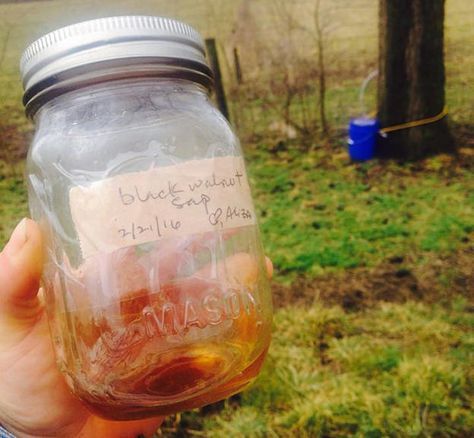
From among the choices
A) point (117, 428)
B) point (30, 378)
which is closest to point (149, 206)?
point (30, 378)

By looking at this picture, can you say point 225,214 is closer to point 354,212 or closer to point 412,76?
point 354,212

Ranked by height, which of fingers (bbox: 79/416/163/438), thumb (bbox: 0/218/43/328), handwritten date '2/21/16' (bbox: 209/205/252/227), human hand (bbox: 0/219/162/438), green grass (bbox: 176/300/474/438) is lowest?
green grass (bbox: 176/300/474/438)

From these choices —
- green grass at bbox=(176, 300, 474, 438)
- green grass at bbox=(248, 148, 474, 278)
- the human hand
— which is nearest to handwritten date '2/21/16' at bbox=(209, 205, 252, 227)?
the human hand

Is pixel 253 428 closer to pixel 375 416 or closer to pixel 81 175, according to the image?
pixel 375 416

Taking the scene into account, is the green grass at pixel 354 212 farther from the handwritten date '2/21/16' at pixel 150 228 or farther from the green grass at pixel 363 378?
the handwritten date '2/21/16' at pixel 150 228

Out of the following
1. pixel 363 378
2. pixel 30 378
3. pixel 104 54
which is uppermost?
pixel 104 54

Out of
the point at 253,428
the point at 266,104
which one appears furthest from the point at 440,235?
the point at 266,104

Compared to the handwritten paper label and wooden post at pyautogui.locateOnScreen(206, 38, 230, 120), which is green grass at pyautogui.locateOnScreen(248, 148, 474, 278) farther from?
the handwritten paper label

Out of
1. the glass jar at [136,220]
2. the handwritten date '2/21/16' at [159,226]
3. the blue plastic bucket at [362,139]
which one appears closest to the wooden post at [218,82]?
the blue plastic bucket at [362,139]
